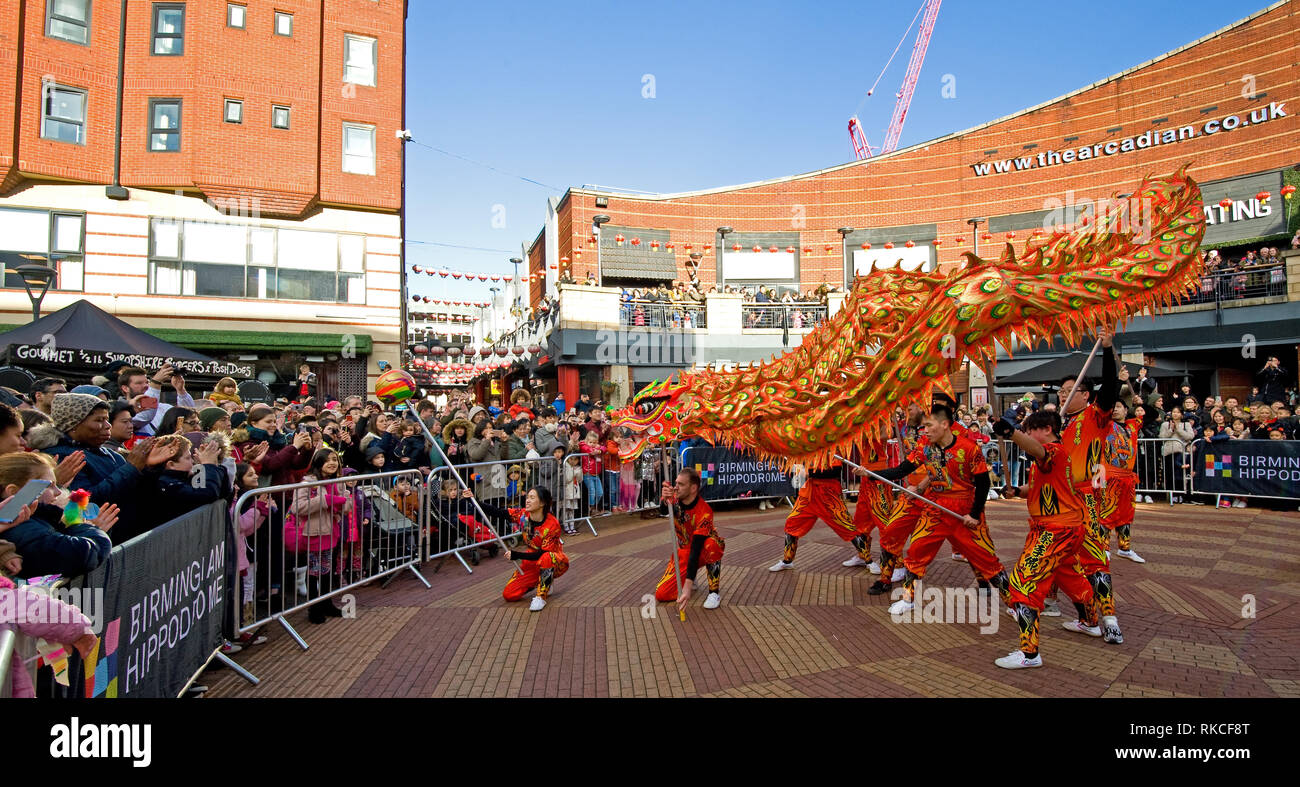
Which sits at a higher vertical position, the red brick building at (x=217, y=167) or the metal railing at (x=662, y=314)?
the red brick building at (x=217, y=167)

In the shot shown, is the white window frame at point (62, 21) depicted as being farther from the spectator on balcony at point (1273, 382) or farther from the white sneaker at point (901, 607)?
the spectator on balcony at point (1273, 382)

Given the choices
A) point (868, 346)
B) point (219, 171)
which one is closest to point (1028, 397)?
point (868, 346)

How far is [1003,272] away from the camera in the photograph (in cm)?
435

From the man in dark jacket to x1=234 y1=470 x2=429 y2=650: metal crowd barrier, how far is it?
878mm

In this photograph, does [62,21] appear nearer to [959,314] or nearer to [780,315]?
[780,315]

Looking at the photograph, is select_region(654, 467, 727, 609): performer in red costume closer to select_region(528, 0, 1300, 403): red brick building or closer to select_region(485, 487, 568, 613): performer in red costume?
select_region(485, 487, 568, 613): performer in red costume

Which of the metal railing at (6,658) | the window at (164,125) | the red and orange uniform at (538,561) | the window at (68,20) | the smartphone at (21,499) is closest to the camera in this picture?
the metal railing at (6,658)

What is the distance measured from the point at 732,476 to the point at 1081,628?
7185mm

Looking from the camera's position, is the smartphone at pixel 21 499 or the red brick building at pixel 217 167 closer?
the smartphone at pixel 21 499

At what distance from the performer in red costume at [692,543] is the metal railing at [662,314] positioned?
14957 millimetres

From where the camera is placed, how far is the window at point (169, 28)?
55.6 feet

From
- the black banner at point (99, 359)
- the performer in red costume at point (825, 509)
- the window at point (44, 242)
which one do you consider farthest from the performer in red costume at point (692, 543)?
the window at point (44, 242)
